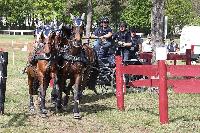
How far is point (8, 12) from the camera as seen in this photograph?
284 feet

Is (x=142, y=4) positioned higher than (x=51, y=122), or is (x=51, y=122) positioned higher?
(x=142, y=4)

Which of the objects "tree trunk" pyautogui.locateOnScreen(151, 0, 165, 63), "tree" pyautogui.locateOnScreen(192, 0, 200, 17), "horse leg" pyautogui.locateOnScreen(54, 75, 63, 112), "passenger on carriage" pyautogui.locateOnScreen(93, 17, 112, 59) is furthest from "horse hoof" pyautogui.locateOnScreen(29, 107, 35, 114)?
"tree" pyautogui.locateOnScreen(192, 0, 200, 17)

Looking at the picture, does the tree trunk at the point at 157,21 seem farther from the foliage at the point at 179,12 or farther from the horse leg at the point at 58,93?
the foliage at the point at 179,12

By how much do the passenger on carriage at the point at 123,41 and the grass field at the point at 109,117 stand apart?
2.70m

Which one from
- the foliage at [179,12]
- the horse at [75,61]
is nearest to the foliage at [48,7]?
the foliage at [179,12]

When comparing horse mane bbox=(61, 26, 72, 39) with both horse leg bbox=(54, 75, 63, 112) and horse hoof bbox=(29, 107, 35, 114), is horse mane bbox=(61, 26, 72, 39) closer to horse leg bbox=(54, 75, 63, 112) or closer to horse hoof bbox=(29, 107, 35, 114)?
horse leg bbox=(54, 75, 63, 112)

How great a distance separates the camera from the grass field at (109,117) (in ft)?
34.9

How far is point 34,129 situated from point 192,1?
3636 inches

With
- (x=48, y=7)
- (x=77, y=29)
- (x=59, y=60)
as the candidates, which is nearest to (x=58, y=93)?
(x=59, y=60)

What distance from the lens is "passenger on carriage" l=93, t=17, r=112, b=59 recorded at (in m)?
16.6

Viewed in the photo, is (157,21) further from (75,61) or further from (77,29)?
(77,29)

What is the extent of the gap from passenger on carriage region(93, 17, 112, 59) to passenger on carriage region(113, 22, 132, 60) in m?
1.02

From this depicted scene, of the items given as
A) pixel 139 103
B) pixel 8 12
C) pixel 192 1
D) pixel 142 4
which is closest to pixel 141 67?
pixel 139 103

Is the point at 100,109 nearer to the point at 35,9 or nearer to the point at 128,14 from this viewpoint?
the point at 35,9
